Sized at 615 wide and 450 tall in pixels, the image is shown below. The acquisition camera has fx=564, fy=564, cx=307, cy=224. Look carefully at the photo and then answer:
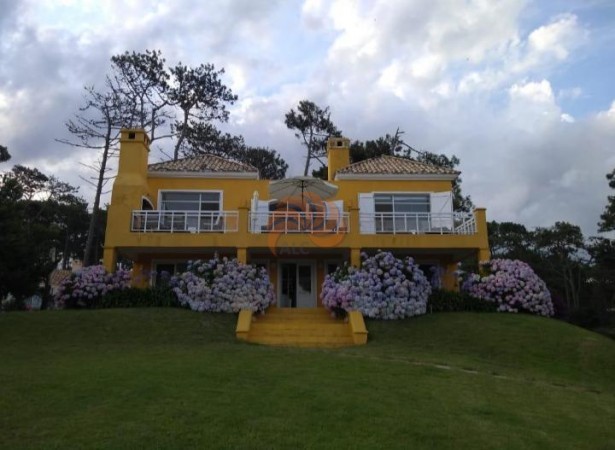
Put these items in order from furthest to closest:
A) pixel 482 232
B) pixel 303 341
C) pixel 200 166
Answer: pixel 200 166
pixel 482 232
pixel 303 341

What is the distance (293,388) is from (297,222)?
1211cm

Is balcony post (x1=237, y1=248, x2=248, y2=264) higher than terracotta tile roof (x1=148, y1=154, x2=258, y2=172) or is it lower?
lower

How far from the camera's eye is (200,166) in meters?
22.7

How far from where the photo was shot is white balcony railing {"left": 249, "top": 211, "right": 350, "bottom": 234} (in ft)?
65.9

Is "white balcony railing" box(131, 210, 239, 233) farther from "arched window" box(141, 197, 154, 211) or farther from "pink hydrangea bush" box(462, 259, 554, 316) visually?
"pink hydrangea bush" box(462, 259, 554, 316)

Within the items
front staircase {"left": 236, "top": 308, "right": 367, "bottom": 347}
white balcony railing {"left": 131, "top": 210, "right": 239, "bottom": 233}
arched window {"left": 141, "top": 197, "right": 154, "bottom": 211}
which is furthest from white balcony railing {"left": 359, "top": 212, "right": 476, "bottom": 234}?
arched window {"left": 141, "top": 197, "right": 154, "bottom": 211}

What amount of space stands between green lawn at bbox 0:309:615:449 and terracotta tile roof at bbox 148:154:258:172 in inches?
305

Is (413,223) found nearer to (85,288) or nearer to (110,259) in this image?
(110,259)

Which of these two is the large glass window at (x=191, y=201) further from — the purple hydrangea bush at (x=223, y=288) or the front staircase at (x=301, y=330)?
the front staircase at (x=301, y=330)

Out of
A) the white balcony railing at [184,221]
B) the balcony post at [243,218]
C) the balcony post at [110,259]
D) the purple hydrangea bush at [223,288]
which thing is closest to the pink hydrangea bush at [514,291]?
the purple hydrangea bush at [223,288]

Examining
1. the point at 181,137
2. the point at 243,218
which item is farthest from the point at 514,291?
the point at 181,137

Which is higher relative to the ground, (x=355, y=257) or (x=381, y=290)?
(x=355, y=257)

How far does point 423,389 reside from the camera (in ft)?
30.0

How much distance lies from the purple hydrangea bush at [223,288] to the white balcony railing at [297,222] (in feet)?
6.91
